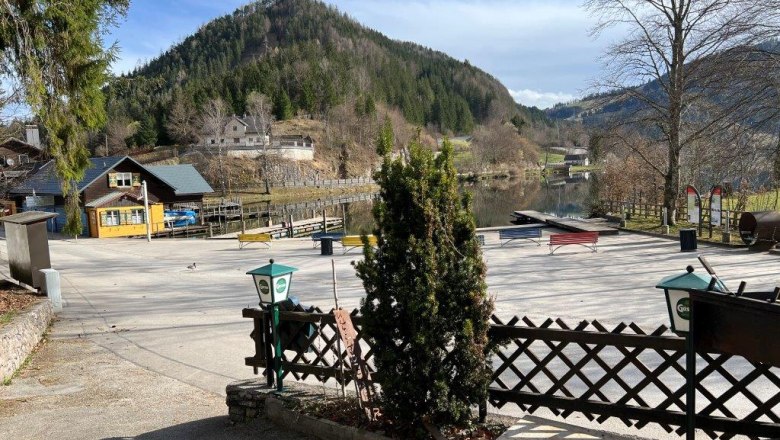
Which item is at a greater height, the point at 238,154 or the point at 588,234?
the point at 238,154

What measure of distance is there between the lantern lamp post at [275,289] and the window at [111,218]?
37.6m

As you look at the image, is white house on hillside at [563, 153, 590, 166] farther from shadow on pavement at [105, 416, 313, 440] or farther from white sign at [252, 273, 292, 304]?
shadow on pavement at [105, 416, 313, 440]

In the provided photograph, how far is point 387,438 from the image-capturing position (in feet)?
16.8

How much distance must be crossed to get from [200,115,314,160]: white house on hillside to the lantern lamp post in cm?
8229

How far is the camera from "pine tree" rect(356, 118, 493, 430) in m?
4.82

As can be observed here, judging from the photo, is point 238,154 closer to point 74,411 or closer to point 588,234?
point 588,234

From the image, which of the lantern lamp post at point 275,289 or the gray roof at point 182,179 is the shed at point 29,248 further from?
the gray roof at point 182,179

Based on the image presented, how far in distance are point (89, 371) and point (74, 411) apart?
2.19m

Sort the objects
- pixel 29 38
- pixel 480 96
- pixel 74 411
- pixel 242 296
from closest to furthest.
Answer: pixel 74 411
pixel 29 38
pixel 242 296
pixel 480 96

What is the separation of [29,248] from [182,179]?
1466 inches

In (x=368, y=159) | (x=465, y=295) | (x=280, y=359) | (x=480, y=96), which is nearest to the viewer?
(x=465, y=295)

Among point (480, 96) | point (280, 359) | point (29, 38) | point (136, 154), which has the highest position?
point (480, 96)

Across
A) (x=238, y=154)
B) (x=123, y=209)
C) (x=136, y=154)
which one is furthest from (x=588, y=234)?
(x=136, y=154)

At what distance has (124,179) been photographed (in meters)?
42.9
